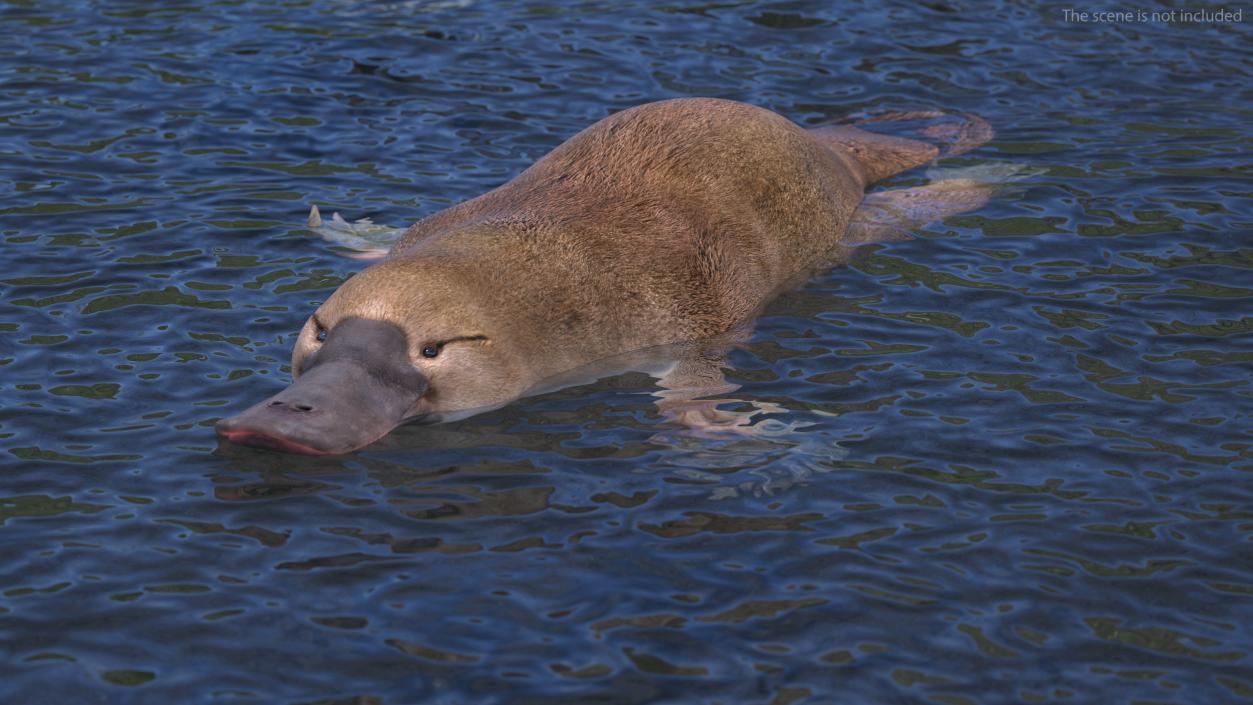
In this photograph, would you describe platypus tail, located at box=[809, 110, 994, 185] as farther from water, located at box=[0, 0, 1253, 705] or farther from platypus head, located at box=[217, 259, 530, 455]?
platypus head, located at box=[217, 259, 530, 455]

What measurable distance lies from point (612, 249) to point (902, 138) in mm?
4280

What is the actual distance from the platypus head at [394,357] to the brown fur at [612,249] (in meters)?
0.01

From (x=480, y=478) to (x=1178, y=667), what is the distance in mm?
2951

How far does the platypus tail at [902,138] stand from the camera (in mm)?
11125

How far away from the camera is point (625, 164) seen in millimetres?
8969

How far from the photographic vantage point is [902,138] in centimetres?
1173

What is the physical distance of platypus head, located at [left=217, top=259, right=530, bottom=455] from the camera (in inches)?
264

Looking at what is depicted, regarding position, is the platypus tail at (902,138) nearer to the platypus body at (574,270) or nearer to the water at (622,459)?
the water at (622,459)

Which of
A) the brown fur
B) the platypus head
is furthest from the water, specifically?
the brown fur

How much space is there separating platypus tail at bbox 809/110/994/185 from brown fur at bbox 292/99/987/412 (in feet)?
2.54

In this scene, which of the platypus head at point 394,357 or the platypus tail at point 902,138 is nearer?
the platypus head at point 394,357

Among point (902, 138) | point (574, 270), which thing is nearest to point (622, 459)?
point (574, 270)

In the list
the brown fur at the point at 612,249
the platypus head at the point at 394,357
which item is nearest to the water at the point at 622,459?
the platypus head at the point at 394,357

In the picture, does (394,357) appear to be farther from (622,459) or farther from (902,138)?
(902,138)
